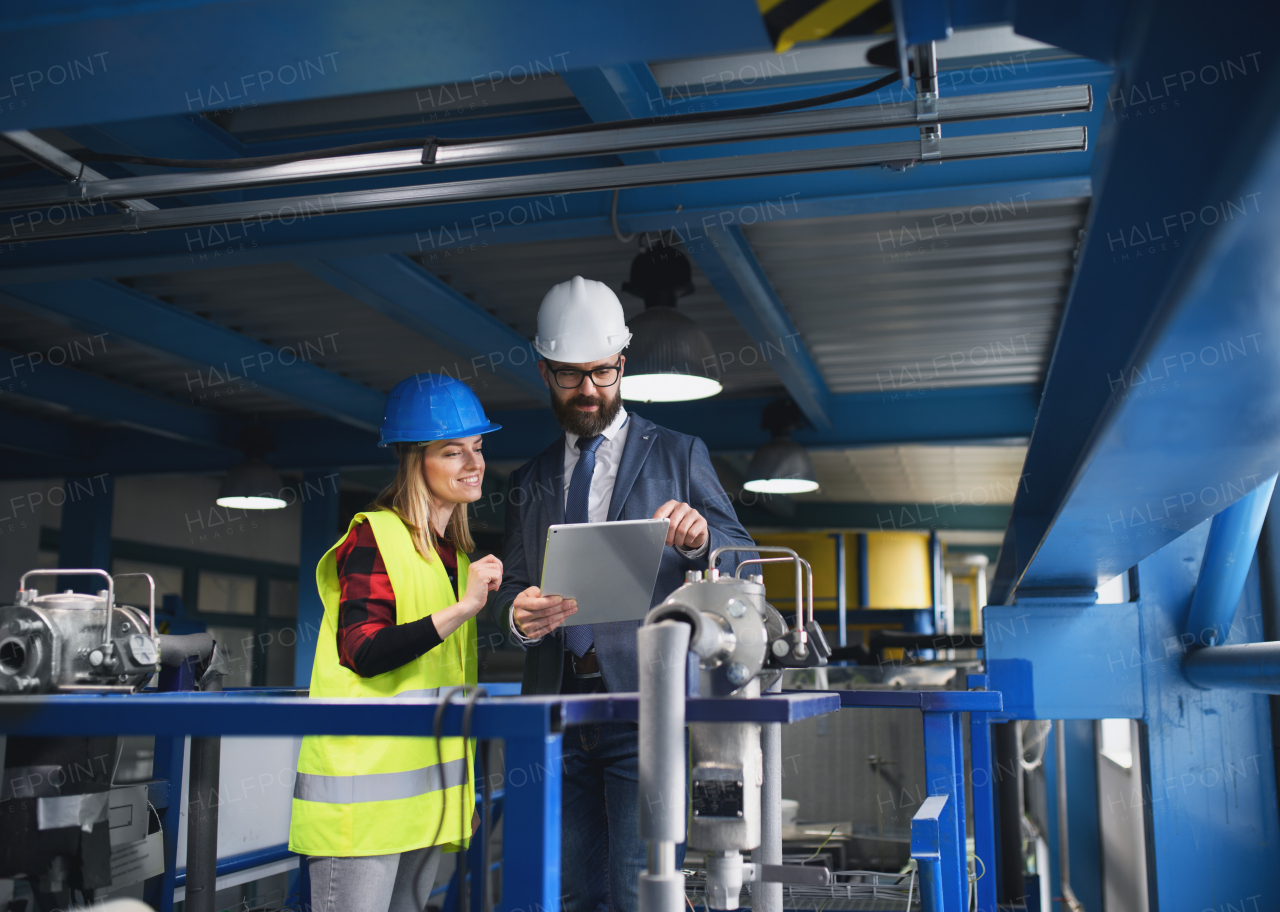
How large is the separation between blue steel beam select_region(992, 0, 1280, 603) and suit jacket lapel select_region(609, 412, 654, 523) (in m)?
0.90

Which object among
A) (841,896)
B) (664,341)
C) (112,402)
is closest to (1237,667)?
(841,896)

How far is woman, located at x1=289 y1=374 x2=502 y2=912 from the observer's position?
1.95 metres

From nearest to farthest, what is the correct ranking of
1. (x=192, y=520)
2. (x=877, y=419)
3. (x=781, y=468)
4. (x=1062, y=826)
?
(x=781, y=468) < (x=877, y=419) < (x=1062, y=826) < (x=192, y=520)

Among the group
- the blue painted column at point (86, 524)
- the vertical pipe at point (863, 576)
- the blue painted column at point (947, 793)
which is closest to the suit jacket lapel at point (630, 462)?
the blue painted column at point (947, 793)

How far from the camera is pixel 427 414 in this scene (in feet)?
7.75

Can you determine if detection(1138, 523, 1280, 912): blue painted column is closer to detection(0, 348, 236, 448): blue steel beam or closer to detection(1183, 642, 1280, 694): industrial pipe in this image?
detection(1183, 642, 1280, 694): industrial pipe

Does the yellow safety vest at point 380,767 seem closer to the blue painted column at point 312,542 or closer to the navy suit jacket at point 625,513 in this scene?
the navy suit jacket at point 625,513

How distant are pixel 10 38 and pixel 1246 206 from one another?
2044mm

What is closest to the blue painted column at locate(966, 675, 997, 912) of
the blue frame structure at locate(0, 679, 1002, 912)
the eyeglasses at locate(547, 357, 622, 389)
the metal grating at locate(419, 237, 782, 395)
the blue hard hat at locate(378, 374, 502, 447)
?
the blue frame structure at locate(0, 679, 1002, 912)

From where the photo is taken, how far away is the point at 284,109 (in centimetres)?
356

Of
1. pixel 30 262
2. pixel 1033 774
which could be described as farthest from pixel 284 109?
pixel 1033 774

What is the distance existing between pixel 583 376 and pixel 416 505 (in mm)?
497

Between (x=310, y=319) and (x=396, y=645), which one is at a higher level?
(x=310, y=319)

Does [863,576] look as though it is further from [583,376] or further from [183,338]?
[583,376]
